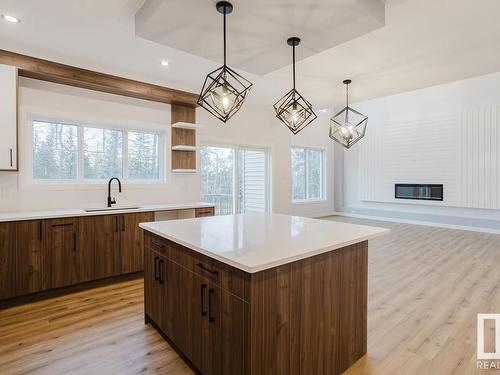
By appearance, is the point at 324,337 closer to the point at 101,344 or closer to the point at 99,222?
the point at 101,344

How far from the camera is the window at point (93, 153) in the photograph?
3.63 metres

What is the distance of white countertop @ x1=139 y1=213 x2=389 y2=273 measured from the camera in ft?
4.62

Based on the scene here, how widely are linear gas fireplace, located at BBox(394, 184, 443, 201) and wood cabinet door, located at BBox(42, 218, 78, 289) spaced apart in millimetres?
7486

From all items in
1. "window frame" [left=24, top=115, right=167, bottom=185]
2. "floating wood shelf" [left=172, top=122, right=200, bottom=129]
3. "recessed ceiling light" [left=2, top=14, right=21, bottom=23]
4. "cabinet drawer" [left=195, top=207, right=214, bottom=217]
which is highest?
"recessed ceiling light" [left=2, top=14, right=21, bottom=23]

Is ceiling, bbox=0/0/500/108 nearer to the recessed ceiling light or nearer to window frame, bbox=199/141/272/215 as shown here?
the recessed ceiling light

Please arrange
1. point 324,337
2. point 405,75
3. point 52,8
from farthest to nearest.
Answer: point 405,75 → point 52,8 → point 324,337

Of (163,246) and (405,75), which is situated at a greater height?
(405,75)

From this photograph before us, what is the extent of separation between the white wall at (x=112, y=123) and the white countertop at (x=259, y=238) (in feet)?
6.84

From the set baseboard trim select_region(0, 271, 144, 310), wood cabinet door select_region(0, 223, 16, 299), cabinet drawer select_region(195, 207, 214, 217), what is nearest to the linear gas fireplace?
cabinet drawer select_region(195, 207, 214, 217)

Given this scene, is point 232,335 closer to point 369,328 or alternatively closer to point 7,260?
point 369,328

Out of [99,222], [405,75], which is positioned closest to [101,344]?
[99,222]

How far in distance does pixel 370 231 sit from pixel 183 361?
1.63 metres

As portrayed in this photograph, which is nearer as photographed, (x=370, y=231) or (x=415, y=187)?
(x=370, y=231)

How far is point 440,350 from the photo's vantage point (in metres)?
2.07
